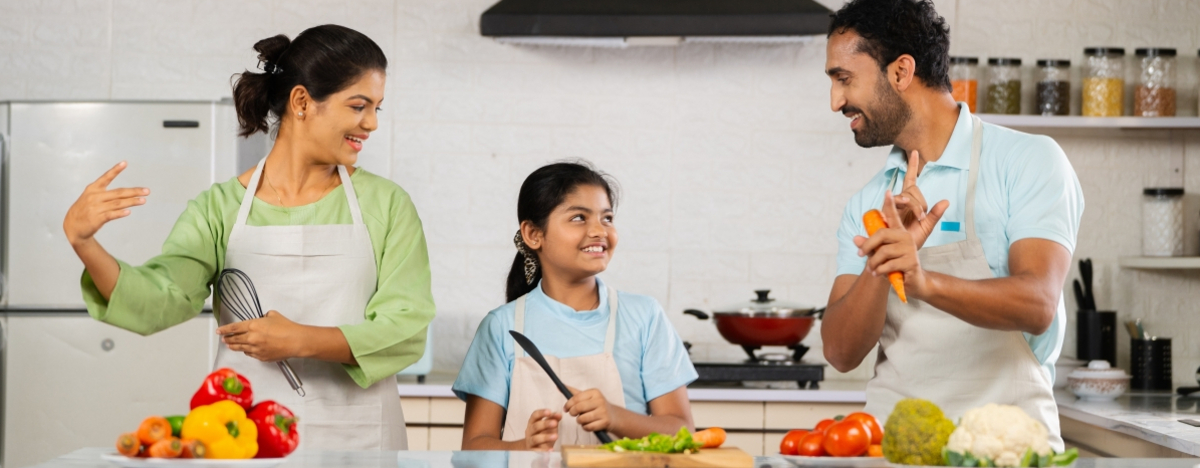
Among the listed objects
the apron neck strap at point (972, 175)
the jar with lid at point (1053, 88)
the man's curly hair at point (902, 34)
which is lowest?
the apron neck strap at point (972, 175)

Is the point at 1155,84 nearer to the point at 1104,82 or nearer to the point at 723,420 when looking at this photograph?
the point at 1104,82

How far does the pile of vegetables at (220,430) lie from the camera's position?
1122 millimetres

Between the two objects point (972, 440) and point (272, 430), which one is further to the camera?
point (272, 430)

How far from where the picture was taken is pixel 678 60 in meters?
3.36

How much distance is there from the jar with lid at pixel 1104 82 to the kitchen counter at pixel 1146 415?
84 centimetres

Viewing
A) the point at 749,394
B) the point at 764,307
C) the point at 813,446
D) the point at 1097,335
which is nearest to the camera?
the point at 813,446

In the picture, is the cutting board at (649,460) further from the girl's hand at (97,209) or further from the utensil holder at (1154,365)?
the utensil holder at (1154,365)

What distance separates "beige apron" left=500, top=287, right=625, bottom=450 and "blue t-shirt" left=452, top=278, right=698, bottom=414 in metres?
0.02

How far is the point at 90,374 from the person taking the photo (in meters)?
2.85

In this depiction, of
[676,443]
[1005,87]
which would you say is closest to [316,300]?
[676,443]

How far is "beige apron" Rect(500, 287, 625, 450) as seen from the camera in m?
1.85

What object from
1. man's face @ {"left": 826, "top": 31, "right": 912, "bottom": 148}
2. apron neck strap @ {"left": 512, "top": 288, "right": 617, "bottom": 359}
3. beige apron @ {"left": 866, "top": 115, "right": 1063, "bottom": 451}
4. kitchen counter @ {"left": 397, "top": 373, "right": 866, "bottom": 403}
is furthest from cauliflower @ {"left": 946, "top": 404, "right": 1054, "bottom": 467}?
kitchen counter @ {"left": 397, "top": 373, "right": 866, "bottom": 403}

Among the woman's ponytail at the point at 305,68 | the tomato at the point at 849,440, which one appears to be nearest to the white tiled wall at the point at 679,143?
the woman's ponytail at the point at 305,68

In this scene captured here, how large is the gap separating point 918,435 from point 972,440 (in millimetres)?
55
